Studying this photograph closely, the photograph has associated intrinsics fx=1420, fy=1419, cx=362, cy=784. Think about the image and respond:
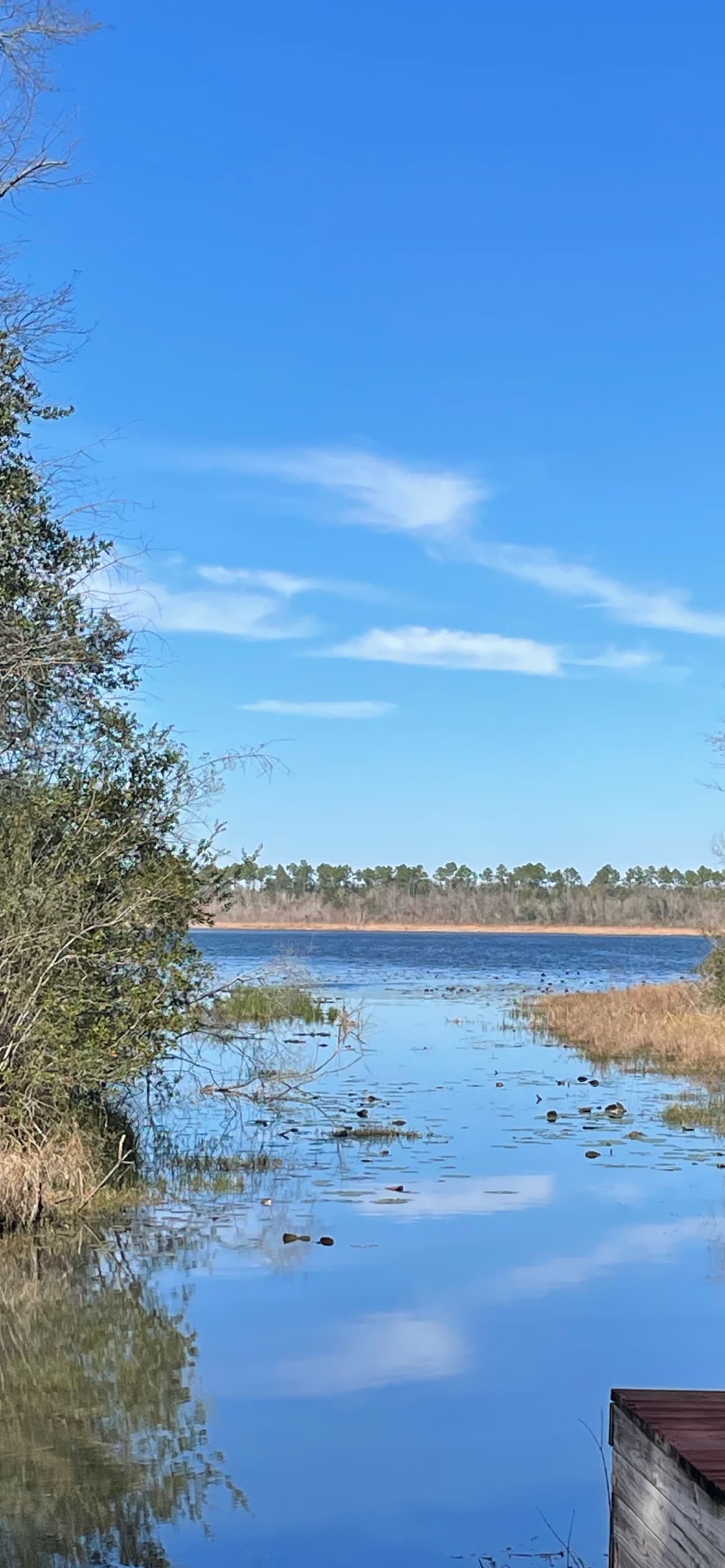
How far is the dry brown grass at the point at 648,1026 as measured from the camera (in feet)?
84.5

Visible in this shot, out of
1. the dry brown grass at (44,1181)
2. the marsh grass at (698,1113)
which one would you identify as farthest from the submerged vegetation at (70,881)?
the marsh grass at (698,1113)

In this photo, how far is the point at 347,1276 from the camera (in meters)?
11.0

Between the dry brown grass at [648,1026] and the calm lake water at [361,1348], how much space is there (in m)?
7.75

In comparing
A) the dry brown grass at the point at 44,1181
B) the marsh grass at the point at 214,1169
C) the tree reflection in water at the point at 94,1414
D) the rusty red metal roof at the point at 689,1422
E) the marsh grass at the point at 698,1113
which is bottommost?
the marsh grass at the point at 214,1169

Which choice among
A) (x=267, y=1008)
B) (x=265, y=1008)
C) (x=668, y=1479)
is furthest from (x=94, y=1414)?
(x=265, y=1008)

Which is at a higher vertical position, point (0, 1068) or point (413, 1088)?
point (0, 1068)

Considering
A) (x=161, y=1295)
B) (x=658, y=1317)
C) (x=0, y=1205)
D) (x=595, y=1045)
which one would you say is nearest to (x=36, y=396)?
(x=0, y=1205)

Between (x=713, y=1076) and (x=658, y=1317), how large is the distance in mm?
14277

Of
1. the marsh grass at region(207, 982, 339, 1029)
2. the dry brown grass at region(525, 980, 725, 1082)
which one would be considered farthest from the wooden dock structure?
the dry brown grass at region(525, 980, 725, 1082)

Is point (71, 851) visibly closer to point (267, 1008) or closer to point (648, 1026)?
point (267, 1008)

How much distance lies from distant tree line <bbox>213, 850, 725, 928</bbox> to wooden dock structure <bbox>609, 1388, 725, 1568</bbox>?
456ft

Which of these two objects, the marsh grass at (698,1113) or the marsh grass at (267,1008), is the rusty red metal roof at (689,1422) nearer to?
the marsh grass at (267,1008)

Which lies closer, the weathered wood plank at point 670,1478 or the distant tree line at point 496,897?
the weathered wood plank at point 670,1478

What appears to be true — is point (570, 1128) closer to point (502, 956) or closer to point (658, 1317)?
point (658, 1317)
